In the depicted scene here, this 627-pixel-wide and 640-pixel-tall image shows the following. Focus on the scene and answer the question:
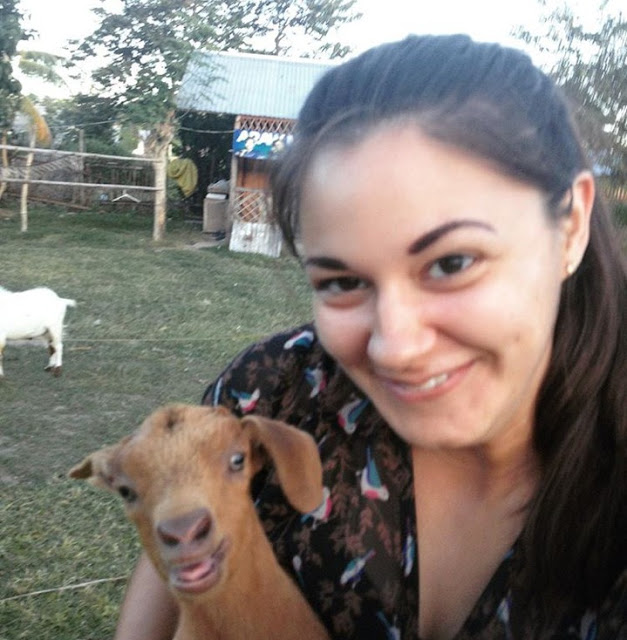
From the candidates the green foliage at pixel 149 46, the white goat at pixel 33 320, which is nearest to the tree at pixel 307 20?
the green foliage at pixel 149 46

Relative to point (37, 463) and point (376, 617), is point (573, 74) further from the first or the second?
point (37, 463)

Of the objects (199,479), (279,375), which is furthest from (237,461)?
(279,375)

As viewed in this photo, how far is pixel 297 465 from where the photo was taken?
1496 mm

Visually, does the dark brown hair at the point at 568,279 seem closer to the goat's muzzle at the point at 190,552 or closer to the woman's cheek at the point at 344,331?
the woman's cheek at the point at 344,331

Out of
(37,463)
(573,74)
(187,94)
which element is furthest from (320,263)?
(187,94)

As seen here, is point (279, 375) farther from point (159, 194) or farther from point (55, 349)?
point (159, 194)

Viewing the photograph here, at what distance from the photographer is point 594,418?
53.1 inches

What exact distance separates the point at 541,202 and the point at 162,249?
12.0m

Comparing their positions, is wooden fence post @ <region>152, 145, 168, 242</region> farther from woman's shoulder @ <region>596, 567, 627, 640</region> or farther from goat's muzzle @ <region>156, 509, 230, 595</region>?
woman's shoulder @ <region>596, 567, 627, 640</region>

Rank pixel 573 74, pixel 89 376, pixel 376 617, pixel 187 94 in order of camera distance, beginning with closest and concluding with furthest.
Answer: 1. pixel 376 617
2. pixel 573 74
3. pixel 89 376
4. pixel 187 94

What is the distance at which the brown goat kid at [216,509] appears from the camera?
4.92 ft

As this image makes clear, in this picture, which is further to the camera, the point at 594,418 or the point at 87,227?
the point at 87,227

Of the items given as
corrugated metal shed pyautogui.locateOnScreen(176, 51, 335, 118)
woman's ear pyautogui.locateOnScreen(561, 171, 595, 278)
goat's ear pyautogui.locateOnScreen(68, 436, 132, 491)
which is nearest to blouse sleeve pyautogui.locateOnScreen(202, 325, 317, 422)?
goat's ear pyautogui.locateOnScreen(68, 436, 132, 491)

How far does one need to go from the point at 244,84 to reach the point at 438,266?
48.1ft
